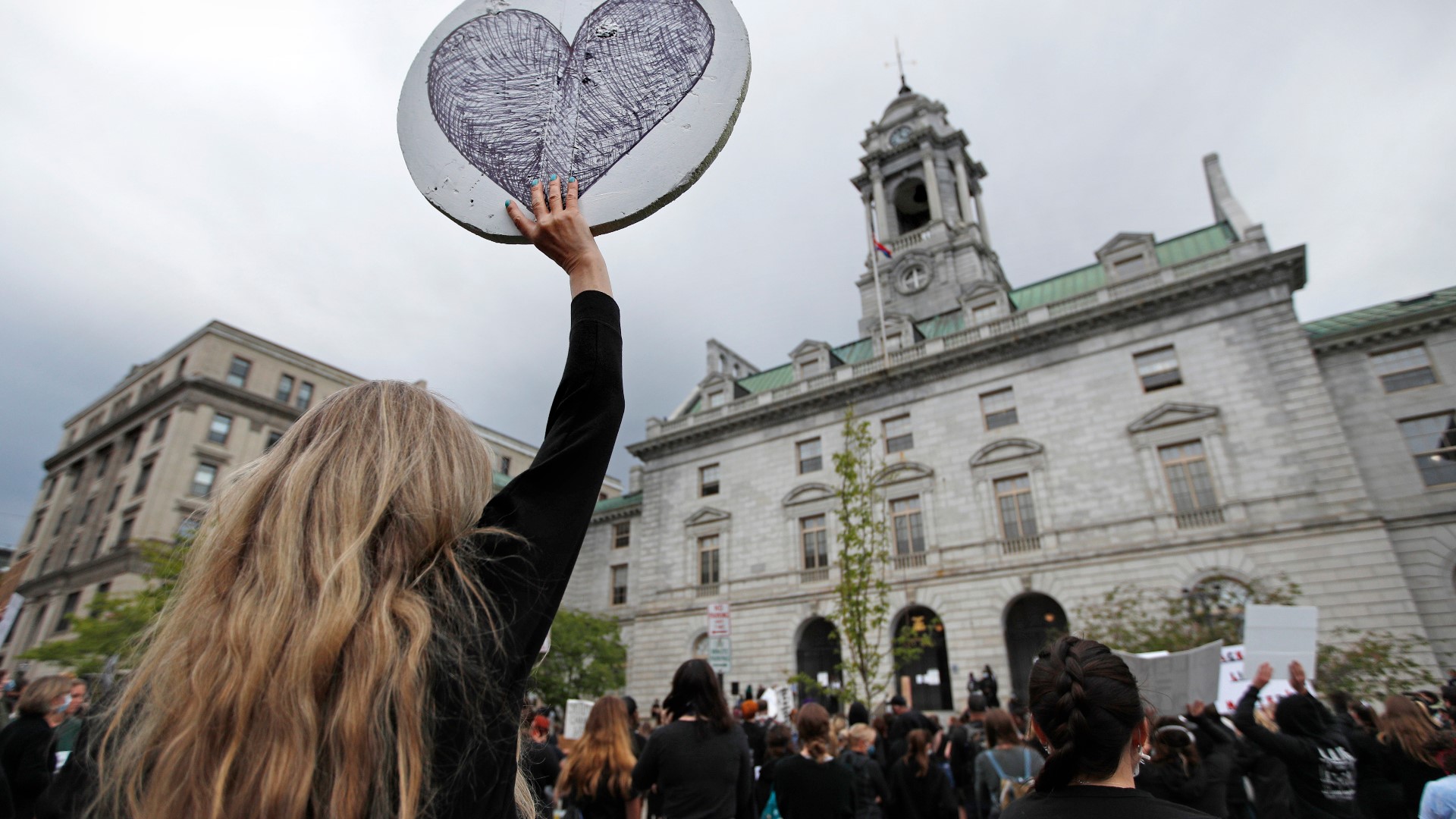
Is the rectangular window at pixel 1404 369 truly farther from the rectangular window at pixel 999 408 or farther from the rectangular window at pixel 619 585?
the rectangular window at pixel 619 585

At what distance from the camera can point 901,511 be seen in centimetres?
2944

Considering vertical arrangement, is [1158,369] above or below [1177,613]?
above

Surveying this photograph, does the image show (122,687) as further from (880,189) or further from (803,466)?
(880,189)

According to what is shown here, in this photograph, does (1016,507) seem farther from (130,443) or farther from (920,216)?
(130,443)

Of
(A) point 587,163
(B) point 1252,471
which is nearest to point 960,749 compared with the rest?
(A) point 587,163

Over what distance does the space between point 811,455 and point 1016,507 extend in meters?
9.39

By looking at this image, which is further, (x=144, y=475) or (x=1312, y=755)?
(x=144, y=475)

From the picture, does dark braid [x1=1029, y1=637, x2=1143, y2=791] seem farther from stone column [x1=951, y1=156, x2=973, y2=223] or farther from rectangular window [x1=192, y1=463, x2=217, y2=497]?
rectangular window [x1=192, y1=463, x2=217, y2=497]

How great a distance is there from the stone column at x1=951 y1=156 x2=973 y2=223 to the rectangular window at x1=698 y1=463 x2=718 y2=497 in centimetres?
2018

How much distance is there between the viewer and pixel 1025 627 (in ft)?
85.8

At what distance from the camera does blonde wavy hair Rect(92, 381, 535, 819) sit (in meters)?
1.03

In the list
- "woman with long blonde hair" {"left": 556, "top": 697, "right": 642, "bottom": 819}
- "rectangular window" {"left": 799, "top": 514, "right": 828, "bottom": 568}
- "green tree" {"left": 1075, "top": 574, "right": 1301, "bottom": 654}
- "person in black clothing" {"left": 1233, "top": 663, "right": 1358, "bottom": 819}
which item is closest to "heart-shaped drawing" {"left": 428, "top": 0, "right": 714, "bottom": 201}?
"woman with long blonde hair" {"left": 556, "top": 697, "right": 642, "bottom": 819}

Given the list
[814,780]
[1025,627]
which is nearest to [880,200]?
[1025,627]

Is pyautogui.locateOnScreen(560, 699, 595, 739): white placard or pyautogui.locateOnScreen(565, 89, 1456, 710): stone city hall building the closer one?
pyautogui.locateOnScreen(560, 699, 595, 739): white placard
